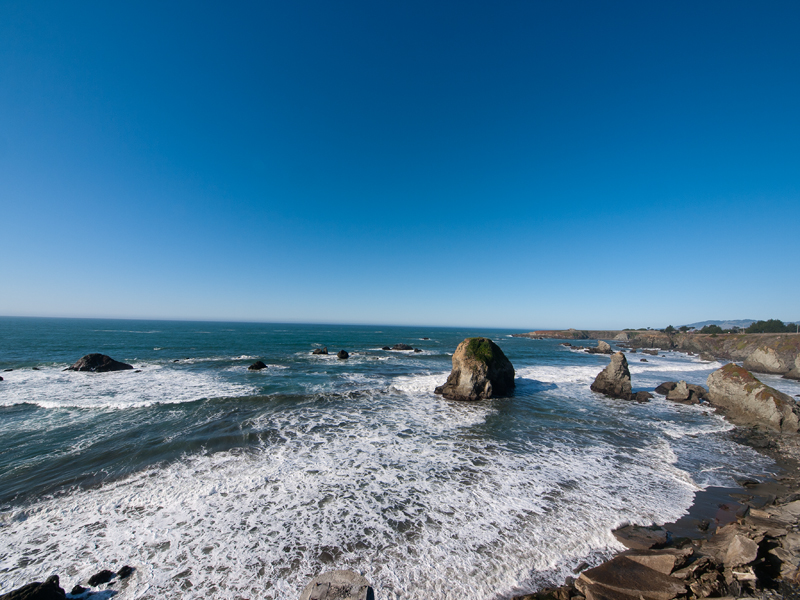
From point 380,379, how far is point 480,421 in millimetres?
14555

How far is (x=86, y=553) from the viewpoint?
773cm

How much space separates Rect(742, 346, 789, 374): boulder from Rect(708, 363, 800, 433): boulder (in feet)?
100

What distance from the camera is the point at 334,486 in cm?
1114

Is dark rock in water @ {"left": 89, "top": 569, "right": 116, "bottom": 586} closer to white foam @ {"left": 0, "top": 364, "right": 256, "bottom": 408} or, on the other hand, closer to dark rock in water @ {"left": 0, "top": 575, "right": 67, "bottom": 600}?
dark rock in water @ {"left": 0, "top": 575, "right": 67, "bottom": 600}

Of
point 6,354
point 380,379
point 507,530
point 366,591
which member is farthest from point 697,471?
point 6,354

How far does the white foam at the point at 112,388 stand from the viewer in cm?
2142

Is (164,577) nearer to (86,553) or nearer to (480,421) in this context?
(86,553)

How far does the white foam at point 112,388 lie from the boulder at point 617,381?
30.6m

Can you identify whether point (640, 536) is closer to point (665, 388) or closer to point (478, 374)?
point (478, 374)

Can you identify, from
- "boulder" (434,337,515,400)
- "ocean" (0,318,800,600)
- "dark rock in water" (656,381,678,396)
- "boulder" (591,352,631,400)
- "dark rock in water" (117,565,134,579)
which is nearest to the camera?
"dark rock in water" (117,565,134,579)

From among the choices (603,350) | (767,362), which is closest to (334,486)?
(767,362)

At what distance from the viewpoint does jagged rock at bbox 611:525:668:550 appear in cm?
818

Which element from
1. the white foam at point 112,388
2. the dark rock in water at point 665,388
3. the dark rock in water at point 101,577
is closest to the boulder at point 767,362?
the dark rock in water at point 665,388

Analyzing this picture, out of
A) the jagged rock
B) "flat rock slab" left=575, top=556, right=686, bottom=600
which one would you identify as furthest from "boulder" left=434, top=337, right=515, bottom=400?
"flat rock slab" left=575, top=556, right=686, bottom=600
